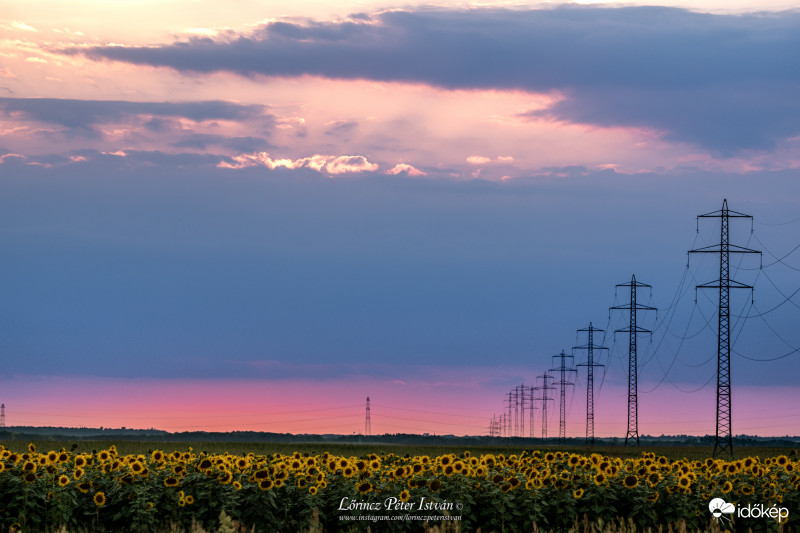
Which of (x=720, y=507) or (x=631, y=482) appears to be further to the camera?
(x=631, y=482)

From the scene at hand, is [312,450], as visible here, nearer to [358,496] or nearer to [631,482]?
[631,482]

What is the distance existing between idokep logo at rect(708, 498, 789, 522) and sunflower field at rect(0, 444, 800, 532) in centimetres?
12

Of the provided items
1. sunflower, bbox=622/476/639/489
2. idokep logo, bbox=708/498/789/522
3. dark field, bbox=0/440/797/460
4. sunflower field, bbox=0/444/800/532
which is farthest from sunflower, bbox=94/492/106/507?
dark field, bbox=0/440/797/460

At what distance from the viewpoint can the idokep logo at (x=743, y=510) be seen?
1991cm

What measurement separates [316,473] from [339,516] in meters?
1.35

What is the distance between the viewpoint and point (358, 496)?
18938 mm

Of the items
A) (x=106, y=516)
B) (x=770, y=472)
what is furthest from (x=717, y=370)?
(x=106, y=516)

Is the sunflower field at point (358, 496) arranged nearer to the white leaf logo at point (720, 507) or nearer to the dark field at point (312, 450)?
the white leaf logo at point (720, 507)

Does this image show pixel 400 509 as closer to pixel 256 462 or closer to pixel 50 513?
pixel 256 462

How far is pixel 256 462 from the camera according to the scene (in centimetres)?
2238

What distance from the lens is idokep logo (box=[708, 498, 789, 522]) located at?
65.3 feet

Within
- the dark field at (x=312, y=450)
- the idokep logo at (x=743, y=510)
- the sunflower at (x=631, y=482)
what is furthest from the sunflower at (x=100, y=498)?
the dark field at (x=312, y=450)

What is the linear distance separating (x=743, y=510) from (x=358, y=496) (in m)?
8.55

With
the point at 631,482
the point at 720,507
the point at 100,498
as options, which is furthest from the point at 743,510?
the point at 100,498
